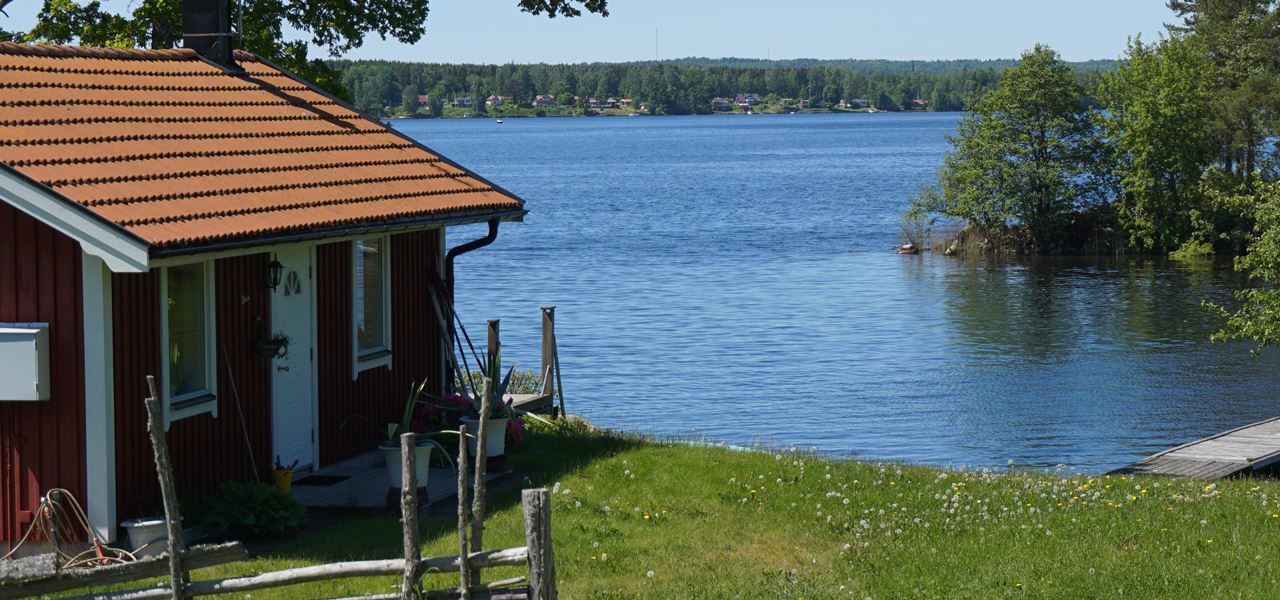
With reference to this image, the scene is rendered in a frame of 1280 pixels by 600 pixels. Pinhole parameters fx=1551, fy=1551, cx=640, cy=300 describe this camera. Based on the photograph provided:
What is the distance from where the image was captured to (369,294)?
1653cm

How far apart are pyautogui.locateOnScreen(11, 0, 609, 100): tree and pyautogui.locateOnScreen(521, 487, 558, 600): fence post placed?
20873mm

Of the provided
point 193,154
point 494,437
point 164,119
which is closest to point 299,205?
point 193,154

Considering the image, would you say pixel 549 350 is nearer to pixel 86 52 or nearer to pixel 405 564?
pixel 86 52

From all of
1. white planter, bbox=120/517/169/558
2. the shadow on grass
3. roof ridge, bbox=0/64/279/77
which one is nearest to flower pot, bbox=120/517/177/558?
white planter, bbox=120/517/169/558

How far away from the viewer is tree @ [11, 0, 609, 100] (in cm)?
2791

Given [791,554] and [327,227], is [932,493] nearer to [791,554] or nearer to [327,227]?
[791,554]

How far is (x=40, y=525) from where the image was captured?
1191 centimetres

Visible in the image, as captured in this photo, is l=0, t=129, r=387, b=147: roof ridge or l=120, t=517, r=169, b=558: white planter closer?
l=120, t=517, r=169, b=558: white planter

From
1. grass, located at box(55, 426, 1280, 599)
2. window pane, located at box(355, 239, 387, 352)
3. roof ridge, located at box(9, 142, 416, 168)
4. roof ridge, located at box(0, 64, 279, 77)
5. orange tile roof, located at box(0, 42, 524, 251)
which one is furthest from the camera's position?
window pane, located at box(355, 239, 387, 352)

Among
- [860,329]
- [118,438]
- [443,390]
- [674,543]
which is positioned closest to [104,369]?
[118,438]

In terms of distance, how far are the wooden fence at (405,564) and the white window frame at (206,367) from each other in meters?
3.93

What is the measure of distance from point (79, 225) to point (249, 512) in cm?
285

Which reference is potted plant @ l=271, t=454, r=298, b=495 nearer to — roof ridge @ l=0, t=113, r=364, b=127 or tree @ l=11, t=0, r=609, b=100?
roof ridge @ l=0, t=113, r=364, b=127

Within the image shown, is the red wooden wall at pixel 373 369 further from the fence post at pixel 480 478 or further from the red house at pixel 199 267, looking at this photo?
the fence post at pixel 480 478
